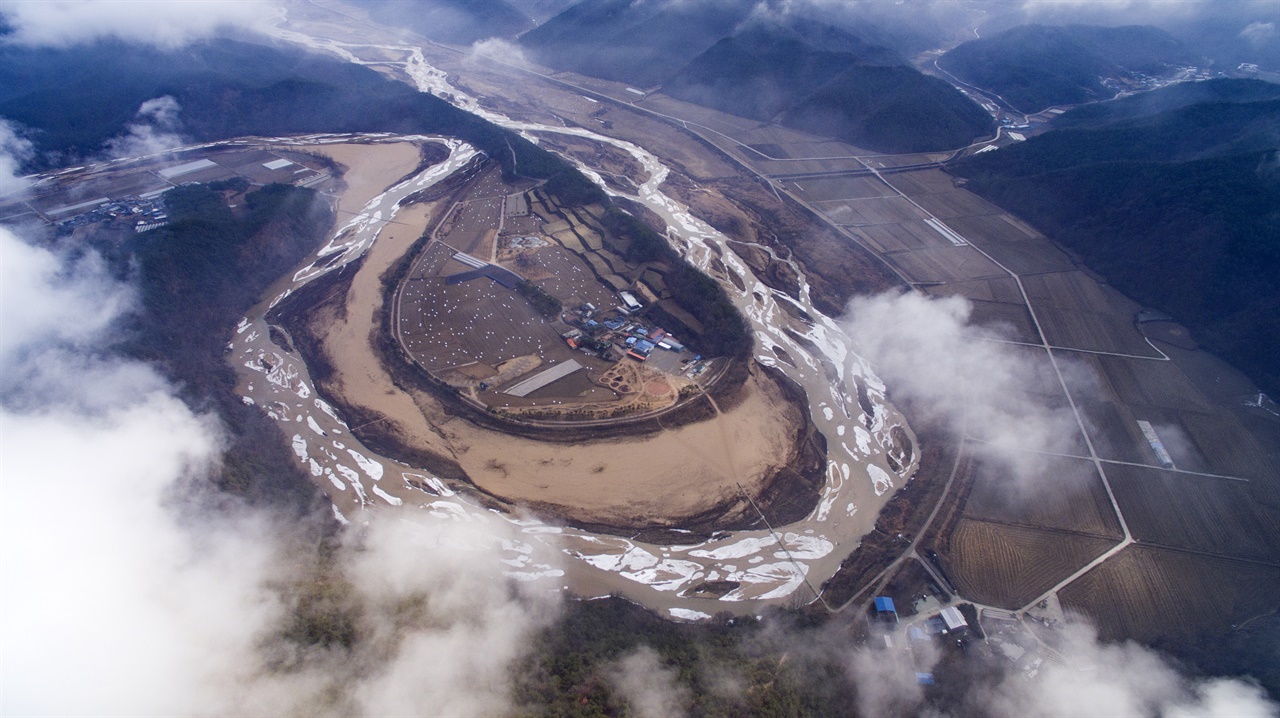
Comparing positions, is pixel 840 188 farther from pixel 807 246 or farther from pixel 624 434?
pixel 624 434

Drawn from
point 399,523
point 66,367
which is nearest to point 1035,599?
point 399,523

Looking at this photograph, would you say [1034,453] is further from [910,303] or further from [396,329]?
[396,329]

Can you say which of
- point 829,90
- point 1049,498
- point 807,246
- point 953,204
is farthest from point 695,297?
point 829,90

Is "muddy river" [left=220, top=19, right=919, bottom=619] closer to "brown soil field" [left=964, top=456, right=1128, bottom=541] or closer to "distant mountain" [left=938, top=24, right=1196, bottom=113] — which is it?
"brown soil field" [left=964, top=456, right=1128, bottom=541]

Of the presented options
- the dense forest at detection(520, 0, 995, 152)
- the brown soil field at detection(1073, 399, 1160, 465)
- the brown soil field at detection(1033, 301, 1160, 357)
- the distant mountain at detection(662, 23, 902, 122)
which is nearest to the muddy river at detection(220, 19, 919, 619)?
the brown soil field at detection(1073, 399, 1160, 465)

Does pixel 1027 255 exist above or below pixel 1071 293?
above

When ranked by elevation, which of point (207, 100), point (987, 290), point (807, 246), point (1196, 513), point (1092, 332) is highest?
point (207, 100)
